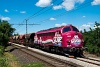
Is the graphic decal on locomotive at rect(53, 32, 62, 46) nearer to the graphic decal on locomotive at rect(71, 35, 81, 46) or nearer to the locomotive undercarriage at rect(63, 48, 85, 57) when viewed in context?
the locomotive undercarriage at rect(63, 48, 85, 57)

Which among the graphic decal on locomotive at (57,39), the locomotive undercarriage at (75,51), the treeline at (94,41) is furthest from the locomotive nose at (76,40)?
the treeline at (94,41)

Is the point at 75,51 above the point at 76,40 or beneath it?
beneath

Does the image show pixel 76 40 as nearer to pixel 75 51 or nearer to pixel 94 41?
pixel 75 51

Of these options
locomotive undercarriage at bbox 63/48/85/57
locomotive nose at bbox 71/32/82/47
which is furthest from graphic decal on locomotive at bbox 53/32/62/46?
locomotive nose at bbox 71/32/82/47

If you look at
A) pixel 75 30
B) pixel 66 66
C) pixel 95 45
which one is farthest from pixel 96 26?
pixel 66 66

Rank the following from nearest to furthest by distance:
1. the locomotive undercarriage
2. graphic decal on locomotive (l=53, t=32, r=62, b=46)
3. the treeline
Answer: the locomotive undercarriage < graphic decal on locomotive (l=53, t=32, r=62, b=46) < the treeline

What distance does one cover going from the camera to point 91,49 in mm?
29125

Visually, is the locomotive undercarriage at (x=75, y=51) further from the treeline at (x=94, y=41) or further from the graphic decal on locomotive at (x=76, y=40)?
the treeline at (x=94, y=41)

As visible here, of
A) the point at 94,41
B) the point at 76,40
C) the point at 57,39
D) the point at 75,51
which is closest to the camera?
the point at 76,40

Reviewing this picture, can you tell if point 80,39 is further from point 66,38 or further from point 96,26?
point 96,26

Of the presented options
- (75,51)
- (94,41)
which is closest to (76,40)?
(75,51)

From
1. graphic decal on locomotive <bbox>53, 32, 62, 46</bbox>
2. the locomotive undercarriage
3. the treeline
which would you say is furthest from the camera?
the treeline

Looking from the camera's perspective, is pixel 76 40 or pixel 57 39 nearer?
pixel 76 40

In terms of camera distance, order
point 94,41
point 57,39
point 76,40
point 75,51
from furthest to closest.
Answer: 1. point 94,41
2. point 57,39
3. point 75,51
4. point 76,40
